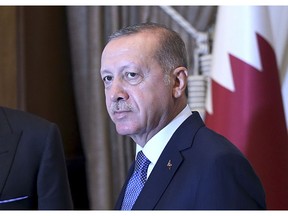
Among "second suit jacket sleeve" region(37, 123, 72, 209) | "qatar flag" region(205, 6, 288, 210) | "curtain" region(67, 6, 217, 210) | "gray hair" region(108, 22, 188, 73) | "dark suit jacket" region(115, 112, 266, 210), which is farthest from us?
"curtain" region(67, 6, 217, 210)

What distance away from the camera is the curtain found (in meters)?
1.72

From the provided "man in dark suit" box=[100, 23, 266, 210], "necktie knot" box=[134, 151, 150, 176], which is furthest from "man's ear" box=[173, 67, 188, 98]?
"necktie knot" box=[134, 151, 150, 176]

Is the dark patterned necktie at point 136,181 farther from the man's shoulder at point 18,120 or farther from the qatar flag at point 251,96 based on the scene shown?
the qatar flag at point 251,96

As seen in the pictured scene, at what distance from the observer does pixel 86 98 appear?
173 cm

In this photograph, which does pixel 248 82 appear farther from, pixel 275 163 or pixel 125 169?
pixel 125 169

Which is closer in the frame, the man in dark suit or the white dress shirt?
the man in dark suit

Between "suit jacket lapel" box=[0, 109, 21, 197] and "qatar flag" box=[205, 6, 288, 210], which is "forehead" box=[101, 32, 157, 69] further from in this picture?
"qatar flag" box=[205, 6, 288, 210]

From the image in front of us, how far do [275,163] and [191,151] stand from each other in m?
0.63

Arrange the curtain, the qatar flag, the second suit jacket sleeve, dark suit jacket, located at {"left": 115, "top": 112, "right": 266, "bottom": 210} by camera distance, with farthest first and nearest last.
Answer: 1. the curtain
2. the qatar flag
3. the second suit jacket sleeve
4. dark suit jacket, located at {"left": 115, "top": 112, "right": 266, "bottom": 210}

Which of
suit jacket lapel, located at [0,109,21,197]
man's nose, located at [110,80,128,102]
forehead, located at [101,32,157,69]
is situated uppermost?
forehead, located at [101,32,157,69]

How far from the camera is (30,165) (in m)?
0.91

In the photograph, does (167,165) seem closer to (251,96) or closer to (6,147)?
(6,147)

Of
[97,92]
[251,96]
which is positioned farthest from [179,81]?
[97,92]

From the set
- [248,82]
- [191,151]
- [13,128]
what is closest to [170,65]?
[191,151]
